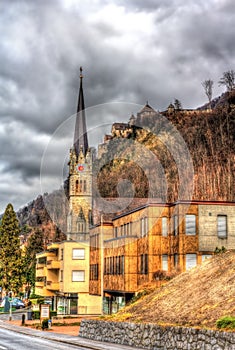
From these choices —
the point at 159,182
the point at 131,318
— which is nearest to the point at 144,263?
the point at 131,318

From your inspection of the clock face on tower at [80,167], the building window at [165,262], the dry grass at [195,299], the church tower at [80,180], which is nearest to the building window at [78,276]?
the building window at [165,262]

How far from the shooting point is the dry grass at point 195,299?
25219 millimetres

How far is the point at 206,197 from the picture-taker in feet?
339

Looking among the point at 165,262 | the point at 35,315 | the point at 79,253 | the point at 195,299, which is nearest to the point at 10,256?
the point at 79,253

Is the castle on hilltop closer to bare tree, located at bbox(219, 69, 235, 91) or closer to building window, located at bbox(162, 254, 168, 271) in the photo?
building window, located at bbox(162, 254, 168, 271)

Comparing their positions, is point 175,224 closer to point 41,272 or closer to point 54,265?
point 54,265

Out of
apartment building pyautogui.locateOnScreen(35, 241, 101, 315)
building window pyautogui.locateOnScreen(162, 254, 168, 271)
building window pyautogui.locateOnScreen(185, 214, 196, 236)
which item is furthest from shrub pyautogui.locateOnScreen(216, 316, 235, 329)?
apartment building pyautogui.locateOnScreen(35, 241, 101, 315)

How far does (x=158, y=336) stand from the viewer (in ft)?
83.8

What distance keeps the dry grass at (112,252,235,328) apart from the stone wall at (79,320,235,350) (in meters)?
0.78

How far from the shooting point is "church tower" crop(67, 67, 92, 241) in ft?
423

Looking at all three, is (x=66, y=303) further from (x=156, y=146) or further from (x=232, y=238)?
(x=156, y=146)

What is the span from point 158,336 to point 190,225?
2293cm

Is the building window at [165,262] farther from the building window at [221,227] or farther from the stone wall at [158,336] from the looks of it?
the stone wall at [158,336]

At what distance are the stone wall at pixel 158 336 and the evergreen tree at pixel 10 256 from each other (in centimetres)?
6789
